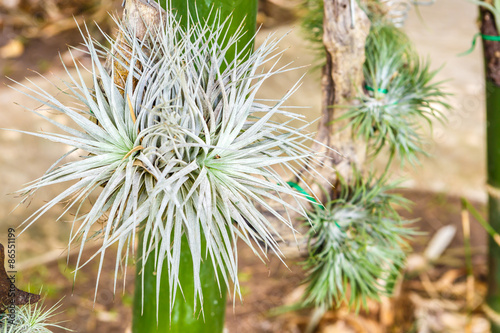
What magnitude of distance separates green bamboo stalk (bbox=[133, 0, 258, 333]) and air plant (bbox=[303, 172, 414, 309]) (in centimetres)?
13

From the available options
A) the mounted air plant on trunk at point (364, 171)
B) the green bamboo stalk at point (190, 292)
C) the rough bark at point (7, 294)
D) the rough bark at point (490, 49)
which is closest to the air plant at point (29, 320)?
the rough bark at point (7, 294)

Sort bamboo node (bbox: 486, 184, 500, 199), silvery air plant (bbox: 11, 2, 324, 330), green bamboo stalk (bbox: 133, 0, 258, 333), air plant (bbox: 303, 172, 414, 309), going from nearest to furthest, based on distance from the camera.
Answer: silvery air plant (bbox: 11, 2, 324, 330) → green bamboo stalk (bbox: 133, 0, 258, 333) → air plant (bbox: 303, 172, 414, 309) → bamboo node (bbox: 486, 184, 500, 199)

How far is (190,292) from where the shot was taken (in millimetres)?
497

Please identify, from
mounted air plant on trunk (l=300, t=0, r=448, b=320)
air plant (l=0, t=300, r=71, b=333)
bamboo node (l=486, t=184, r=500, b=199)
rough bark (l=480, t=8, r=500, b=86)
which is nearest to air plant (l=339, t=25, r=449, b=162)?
mounted air plant on trunk (l=300, t=0, r=448, b=320)

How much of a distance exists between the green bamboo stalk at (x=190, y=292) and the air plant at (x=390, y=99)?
179 millimetres

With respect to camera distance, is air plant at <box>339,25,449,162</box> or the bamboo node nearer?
air plant at <box>339,25,449,162</box>

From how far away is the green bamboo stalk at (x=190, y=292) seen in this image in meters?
0.45

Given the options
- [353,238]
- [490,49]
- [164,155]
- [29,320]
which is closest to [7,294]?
[29,320]

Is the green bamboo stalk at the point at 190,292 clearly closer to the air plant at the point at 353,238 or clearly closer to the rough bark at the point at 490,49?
the air plant at the point at 353,238

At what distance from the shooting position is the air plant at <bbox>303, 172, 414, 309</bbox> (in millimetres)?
561

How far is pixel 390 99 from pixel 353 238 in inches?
A: 7.2

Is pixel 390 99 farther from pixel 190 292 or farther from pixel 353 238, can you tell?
pixel 190 292

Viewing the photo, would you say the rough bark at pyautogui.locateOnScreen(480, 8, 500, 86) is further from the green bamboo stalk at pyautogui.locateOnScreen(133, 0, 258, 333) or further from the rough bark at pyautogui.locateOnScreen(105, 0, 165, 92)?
the rough bark at pyautogui.locateOnScreen(105, 0, 165, 92)

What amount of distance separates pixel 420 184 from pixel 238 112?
130cm
